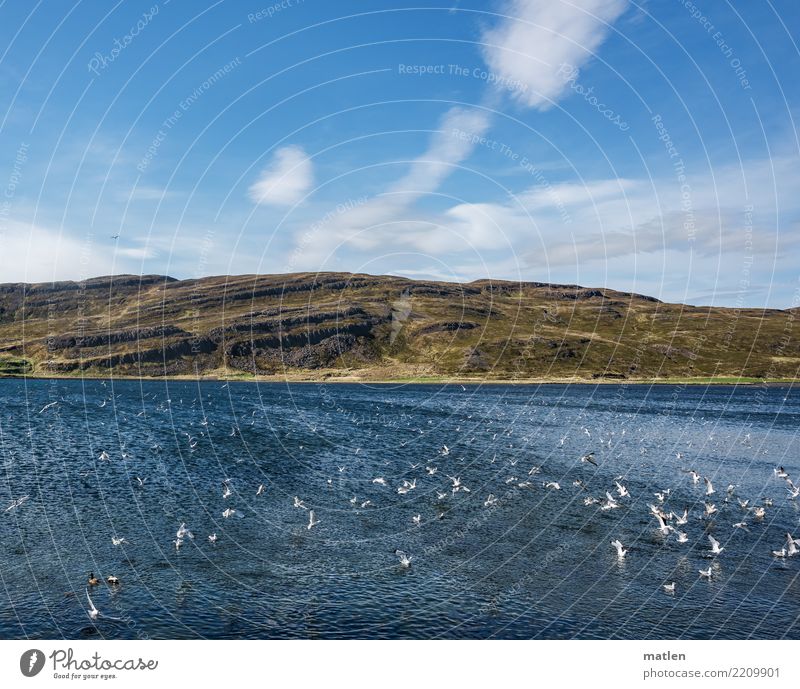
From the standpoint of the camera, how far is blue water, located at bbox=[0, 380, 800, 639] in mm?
30781

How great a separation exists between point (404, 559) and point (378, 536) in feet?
18.5

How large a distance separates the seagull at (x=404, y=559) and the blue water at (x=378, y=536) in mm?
397

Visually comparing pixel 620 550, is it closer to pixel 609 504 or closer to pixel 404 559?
pixel 609 504

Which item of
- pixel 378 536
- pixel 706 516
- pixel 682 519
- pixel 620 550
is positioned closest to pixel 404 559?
pixel 378 536

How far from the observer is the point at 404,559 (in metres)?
38.4

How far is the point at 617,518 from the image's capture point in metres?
49.4

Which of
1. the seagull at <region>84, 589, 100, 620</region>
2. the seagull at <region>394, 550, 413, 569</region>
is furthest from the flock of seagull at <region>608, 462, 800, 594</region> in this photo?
the seagull at <region>84, 589, 100, 620</region>

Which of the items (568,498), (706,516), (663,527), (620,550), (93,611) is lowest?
(93,611)

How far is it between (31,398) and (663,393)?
7024 inches

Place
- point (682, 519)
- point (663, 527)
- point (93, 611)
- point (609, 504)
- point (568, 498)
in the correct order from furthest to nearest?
point (568, 498), point (609, 504), point (682, 519), point (663, 527), point (93, 611)

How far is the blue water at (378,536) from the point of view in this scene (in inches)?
1212

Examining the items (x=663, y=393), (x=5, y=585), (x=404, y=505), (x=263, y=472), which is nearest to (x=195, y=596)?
(x=5, y=585)

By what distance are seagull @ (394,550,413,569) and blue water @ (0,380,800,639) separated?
397 millimetres

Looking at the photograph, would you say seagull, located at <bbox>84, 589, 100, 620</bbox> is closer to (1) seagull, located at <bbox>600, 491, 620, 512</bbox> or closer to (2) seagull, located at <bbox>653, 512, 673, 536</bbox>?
(2) seagull, located at <bbox>653, 512, 673, 536</bbox>
